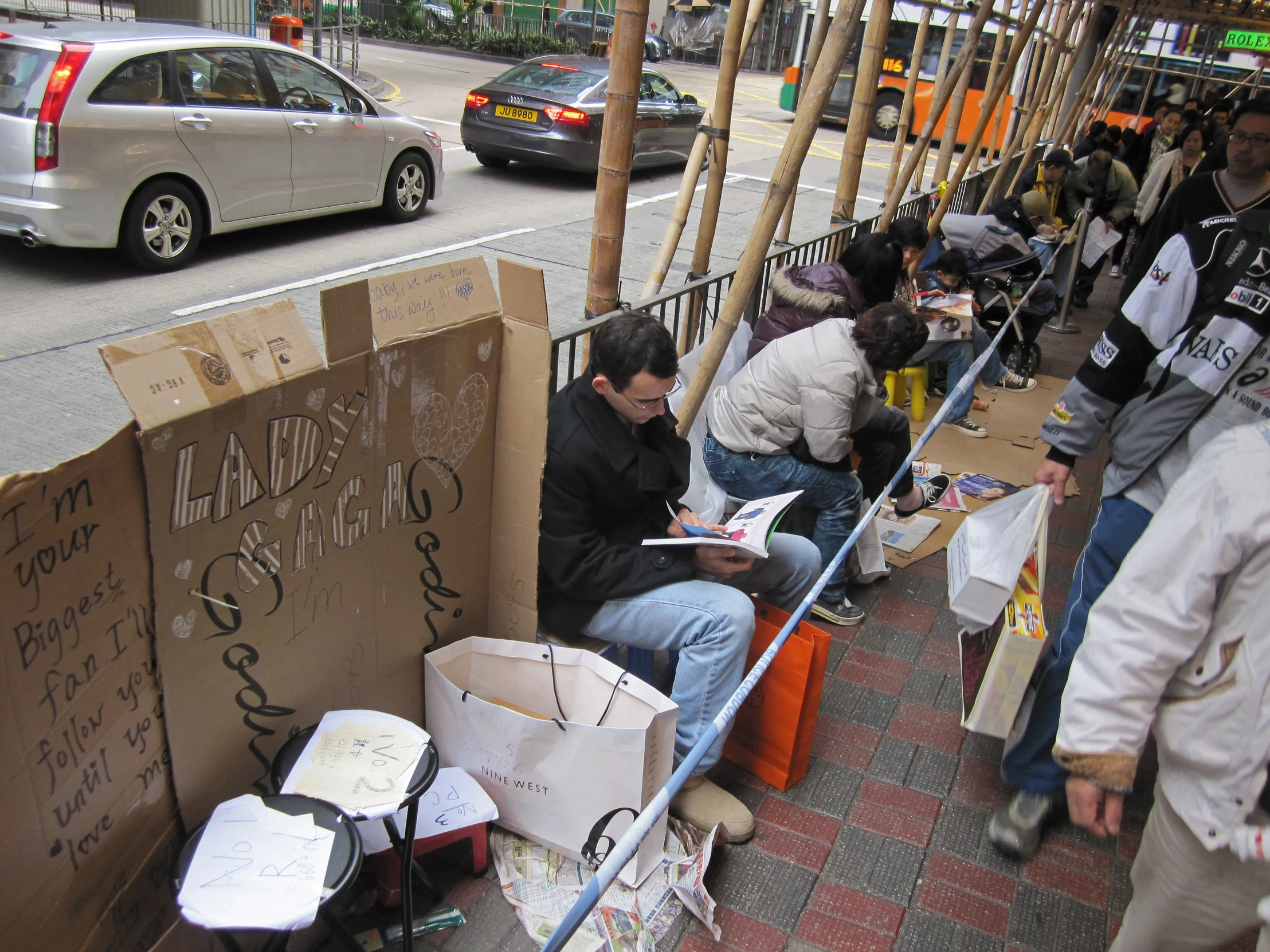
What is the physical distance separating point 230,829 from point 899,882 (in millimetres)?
1752

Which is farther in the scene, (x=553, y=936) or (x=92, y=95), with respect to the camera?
(x=92, y=95)

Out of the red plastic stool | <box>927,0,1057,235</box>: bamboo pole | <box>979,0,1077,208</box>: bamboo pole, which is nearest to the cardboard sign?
the red plastic stool

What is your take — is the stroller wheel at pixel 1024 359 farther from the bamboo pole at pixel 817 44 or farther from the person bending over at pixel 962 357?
the bamboo pole at pixel 817 44

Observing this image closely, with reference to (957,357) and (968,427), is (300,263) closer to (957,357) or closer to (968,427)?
(957,357)

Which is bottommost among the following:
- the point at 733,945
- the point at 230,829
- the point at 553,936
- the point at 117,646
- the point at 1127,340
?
the point at 733,945

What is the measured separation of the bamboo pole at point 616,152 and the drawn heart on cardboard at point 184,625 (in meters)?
1.94

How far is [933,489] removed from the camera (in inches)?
189

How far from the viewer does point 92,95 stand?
251 inches

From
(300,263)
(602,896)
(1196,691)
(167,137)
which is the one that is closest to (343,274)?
(300,263)

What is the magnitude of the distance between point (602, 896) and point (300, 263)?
6.77 metres


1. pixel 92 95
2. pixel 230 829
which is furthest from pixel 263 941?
pixel 92 95

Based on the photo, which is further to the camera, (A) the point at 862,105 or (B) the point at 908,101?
(B) the point at 908,101

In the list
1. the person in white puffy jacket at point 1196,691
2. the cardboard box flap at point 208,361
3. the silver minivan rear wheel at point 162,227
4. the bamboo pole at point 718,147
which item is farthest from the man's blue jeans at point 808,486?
the silver minivan rear wheel at point 162,227

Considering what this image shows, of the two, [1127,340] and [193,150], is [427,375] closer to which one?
[1127,340]
